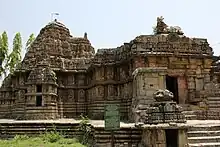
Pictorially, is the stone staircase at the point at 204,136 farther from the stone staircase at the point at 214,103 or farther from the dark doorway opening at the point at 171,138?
the stone staircase at the point at 214,103

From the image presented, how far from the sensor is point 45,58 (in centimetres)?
2261

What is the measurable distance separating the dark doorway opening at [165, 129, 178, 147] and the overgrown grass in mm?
3408

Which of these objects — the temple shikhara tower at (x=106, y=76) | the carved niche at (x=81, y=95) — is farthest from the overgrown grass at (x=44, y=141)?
the carved niche at (x=81, y=95)

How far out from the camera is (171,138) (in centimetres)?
931

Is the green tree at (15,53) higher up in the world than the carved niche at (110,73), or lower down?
higher up

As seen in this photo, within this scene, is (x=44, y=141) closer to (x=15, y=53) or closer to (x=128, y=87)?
(x=128, y=87)

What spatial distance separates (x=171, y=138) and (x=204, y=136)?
4.54 feet

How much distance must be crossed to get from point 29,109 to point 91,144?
10.9 meters

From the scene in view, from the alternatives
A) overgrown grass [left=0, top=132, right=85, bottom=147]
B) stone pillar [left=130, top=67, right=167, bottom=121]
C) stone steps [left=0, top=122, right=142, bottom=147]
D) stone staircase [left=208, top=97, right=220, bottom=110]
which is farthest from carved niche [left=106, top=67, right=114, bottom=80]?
overgrown grass [left=0, top=132, right=85, bottom=147]

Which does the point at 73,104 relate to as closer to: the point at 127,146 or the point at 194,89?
the point at 194,89

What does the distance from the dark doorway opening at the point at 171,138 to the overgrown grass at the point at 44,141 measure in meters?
3.41

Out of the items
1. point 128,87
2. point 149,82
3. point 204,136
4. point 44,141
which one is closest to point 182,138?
point 204,136

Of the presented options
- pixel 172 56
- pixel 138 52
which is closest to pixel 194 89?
pixel 172 56

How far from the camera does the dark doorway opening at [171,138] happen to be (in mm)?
9186
